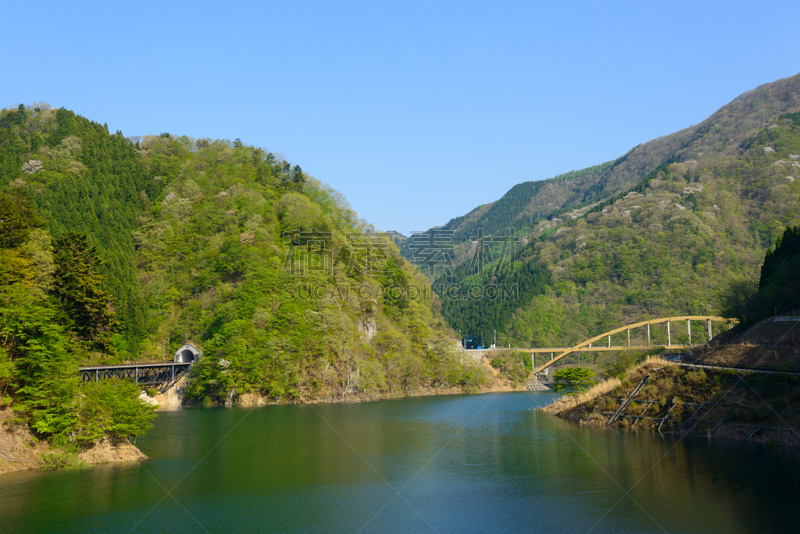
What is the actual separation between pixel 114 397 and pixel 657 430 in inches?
1327

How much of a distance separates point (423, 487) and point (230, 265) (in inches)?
2692

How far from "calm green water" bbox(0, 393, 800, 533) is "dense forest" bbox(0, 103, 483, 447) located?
85.8 feet

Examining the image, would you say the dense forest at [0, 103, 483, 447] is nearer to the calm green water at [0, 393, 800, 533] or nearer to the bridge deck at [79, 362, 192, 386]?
the bridge deck at [79, 362, 192, 386]

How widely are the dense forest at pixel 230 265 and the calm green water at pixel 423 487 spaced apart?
2616 cm

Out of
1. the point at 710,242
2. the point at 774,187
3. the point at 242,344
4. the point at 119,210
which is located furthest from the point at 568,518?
the point at 774,187

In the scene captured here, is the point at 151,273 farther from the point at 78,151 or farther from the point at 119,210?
the point at 78,151

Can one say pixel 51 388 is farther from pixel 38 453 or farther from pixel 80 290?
pixel 80 290

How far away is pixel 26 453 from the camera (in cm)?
2948

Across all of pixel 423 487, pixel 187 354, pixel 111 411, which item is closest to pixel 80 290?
pixel 111 411

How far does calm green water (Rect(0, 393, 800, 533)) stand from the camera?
21391 mm

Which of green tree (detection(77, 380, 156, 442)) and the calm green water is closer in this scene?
the calm green water

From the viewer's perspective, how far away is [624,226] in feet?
507

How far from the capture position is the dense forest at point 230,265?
7881cm

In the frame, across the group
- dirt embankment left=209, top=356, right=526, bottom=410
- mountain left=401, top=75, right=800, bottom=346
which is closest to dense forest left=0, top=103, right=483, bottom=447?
dirt embankment left=209, top=356, right=526, bottom=410
